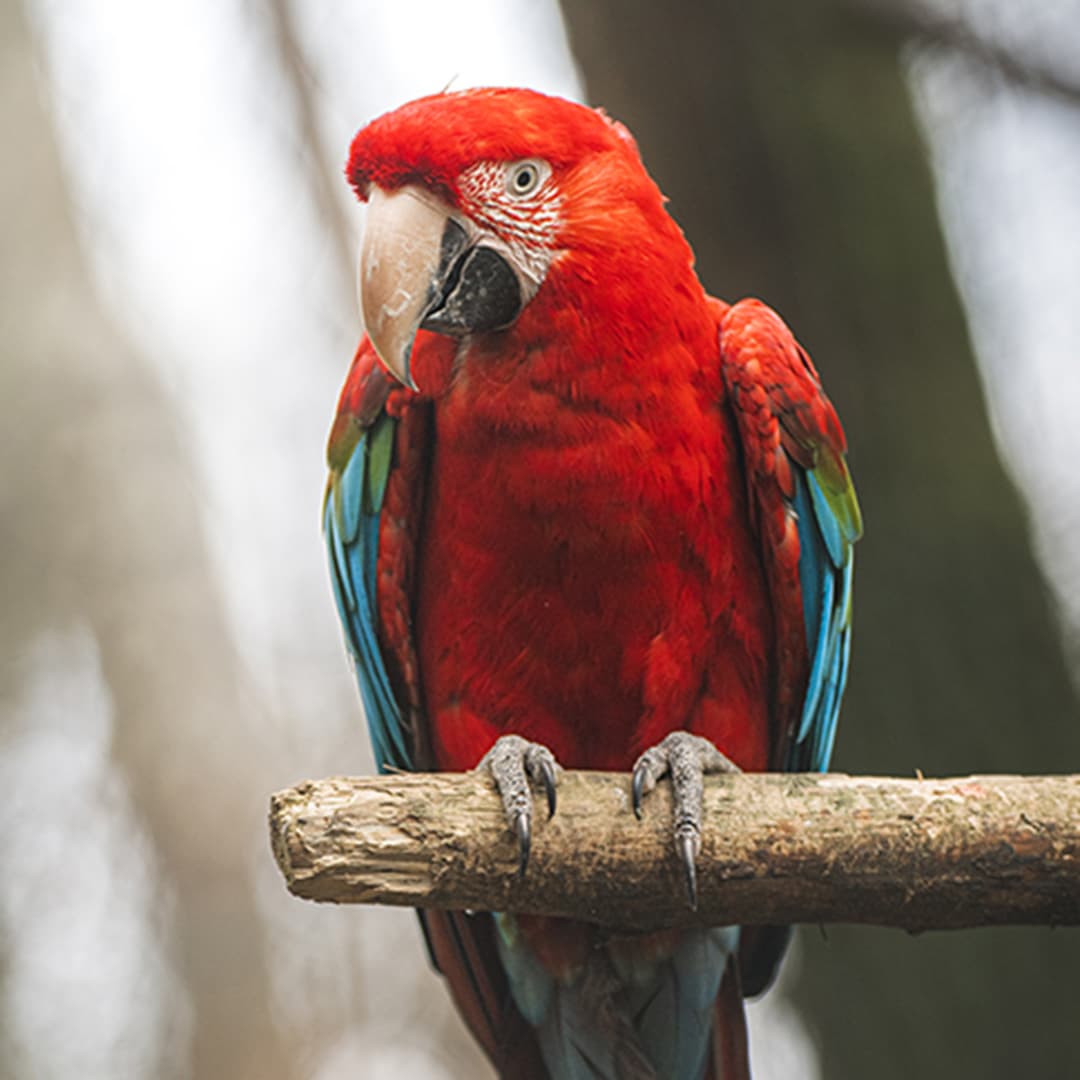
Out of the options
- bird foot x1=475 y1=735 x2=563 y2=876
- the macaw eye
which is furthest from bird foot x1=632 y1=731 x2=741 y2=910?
the macaw eye

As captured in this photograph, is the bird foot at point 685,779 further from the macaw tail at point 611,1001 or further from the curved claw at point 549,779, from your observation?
the macaw tail at point 611,1001

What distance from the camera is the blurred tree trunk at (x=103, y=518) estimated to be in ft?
9.58

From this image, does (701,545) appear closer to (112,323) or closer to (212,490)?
(212,490)

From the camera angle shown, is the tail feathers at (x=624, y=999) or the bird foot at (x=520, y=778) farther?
the tail feathers at (x=624, y=999)

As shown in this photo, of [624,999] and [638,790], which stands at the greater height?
[638,790]

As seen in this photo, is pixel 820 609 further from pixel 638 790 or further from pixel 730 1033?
pixel 730 1033

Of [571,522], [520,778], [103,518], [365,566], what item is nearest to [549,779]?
[520,778]

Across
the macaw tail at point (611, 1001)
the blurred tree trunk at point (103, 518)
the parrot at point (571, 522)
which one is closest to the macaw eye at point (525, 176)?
the parrot at point (571, 522)

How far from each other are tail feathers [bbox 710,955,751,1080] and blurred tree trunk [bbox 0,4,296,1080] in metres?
1.40

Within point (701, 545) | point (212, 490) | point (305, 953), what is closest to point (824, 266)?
point (701, 545)

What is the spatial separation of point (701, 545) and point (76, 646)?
1.89 metres

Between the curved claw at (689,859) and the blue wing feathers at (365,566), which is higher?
the blue wing feathers at (365,566)

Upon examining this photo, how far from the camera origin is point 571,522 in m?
1.63

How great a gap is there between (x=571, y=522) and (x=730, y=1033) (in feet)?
2.91
